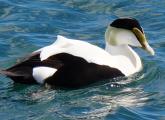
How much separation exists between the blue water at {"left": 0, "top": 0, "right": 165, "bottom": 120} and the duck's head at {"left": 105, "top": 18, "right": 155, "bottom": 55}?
0.32 m

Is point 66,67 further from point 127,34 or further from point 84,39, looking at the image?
point 84,39

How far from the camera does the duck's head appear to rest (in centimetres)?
853

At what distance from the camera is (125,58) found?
859 centimetres

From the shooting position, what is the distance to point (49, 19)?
1076 cm

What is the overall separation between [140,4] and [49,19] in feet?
4.97

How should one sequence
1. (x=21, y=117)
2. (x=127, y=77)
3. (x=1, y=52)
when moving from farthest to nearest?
(x=1, y=52)
(x=127, y=77)
(x=21, y=117)

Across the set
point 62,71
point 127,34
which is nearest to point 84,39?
point 127,34

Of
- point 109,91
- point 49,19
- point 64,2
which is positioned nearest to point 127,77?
point 109,91

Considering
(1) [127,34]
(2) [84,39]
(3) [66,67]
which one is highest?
A: (1) [127,34]

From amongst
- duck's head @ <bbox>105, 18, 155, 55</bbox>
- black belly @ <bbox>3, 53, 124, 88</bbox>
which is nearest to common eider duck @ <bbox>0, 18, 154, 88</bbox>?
black belly @ <bbox>3, 53, 124, 88</bbox>

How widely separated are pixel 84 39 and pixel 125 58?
1.44m

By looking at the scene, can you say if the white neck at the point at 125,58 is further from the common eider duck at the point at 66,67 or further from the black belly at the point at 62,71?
the black belly at the point at 62,71

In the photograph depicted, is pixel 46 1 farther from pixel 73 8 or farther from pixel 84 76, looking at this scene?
pixel 84 76

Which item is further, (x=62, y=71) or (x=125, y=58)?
(x=125, y=58)
